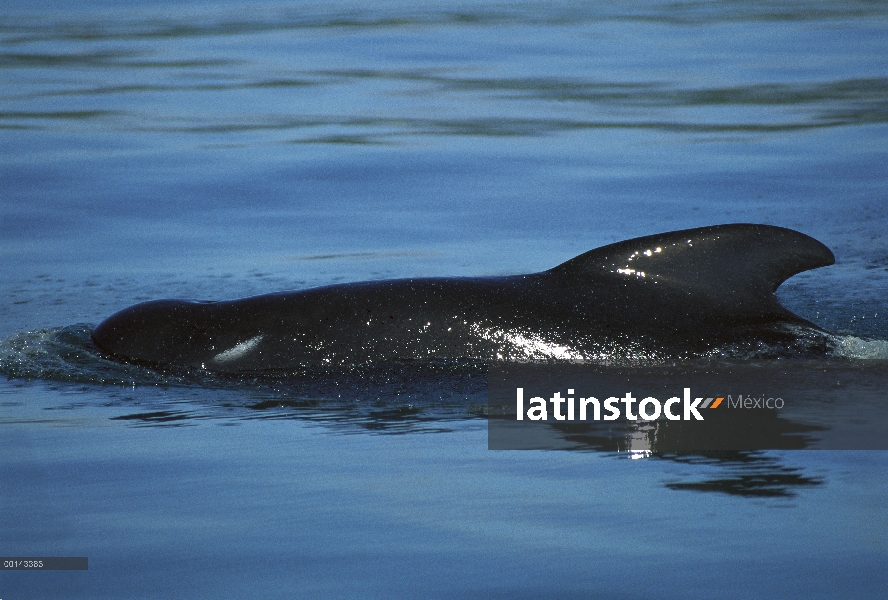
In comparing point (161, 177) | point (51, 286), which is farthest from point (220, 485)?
point (161, 177)

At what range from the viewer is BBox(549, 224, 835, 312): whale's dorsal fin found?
6699mm

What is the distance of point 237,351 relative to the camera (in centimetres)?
677

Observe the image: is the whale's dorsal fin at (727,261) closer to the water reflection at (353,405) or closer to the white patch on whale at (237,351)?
the water reflection at (353,405)

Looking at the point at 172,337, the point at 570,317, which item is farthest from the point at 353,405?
the point at 172,337

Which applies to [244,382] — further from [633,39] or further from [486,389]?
[633,39]

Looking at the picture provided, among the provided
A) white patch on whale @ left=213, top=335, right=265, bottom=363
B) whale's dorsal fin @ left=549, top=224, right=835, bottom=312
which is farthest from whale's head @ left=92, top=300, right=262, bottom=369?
whale's dorsal fin @ left=549, top=224, right=835, bottom=312

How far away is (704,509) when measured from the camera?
4.57 m

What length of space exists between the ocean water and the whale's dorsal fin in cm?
54

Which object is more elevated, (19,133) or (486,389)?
(19,133)

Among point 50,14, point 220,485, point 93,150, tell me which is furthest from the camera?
point 50,14

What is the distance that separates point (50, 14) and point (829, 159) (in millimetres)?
18639

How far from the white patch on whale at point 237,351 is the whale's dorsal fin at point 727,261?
1.74 m

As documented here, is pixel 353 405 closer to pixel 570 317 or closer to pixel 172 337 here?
pixel 570 317

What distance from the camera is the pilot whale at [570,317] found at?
659 cm
